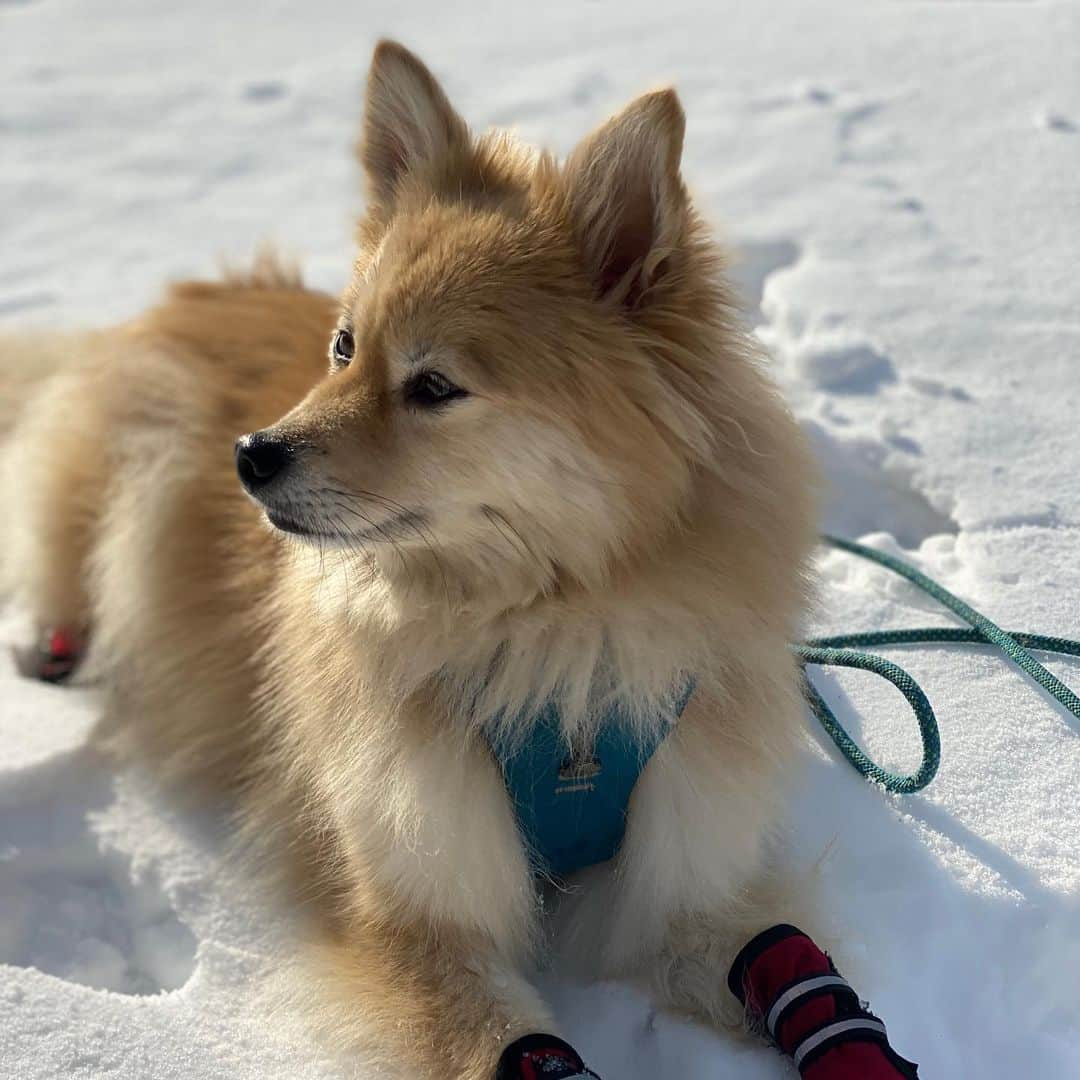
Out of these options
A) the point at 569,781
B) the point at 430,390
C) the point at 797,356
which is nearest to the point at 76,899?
the point at 569,781

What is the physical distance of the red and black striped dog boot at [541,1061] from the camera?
1.80 meters

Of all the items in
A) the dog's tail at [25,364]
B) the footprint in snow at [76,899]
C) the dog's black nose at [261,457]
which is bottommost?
the footprint in snow at [76,899]

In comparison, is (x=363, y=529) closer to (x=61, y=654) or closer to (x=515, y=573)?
(x=515, y=573)

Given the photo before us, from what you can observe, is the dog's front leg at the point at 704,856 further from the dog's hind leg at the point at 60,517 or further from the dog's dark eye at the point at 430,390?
the dog's hind leg at the point at 60,517

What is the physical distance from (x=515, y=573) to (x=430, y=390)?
1.05 feet

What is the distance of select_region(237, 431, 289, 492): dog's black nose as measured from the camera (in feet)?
6.15

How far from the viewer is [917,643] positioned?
2.70m

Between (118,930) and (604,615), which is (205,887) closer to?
(118,930)

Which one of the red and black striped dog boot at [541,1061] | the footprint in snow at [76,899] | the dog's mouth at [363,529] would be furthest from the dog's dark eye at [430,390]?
the footprint in snow at [76,899]

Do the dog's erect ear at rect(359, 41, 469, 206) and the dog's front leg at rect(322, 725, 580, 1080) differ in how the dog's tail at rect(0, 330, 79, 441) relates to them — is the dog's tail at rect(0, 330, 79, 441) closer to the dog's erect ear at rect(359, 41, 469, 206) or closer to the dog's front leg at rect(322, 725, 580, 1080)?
the dog's erect ear at rect(359, 41, 469, 206)

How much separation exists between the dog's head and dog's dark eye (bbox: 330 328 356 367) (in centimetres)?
14

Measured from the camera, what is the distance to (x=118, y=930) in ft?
7.89

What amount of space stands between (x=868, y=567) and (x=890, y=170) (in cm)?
222

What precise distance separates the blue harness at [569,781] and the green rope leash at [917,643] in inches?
18.1
